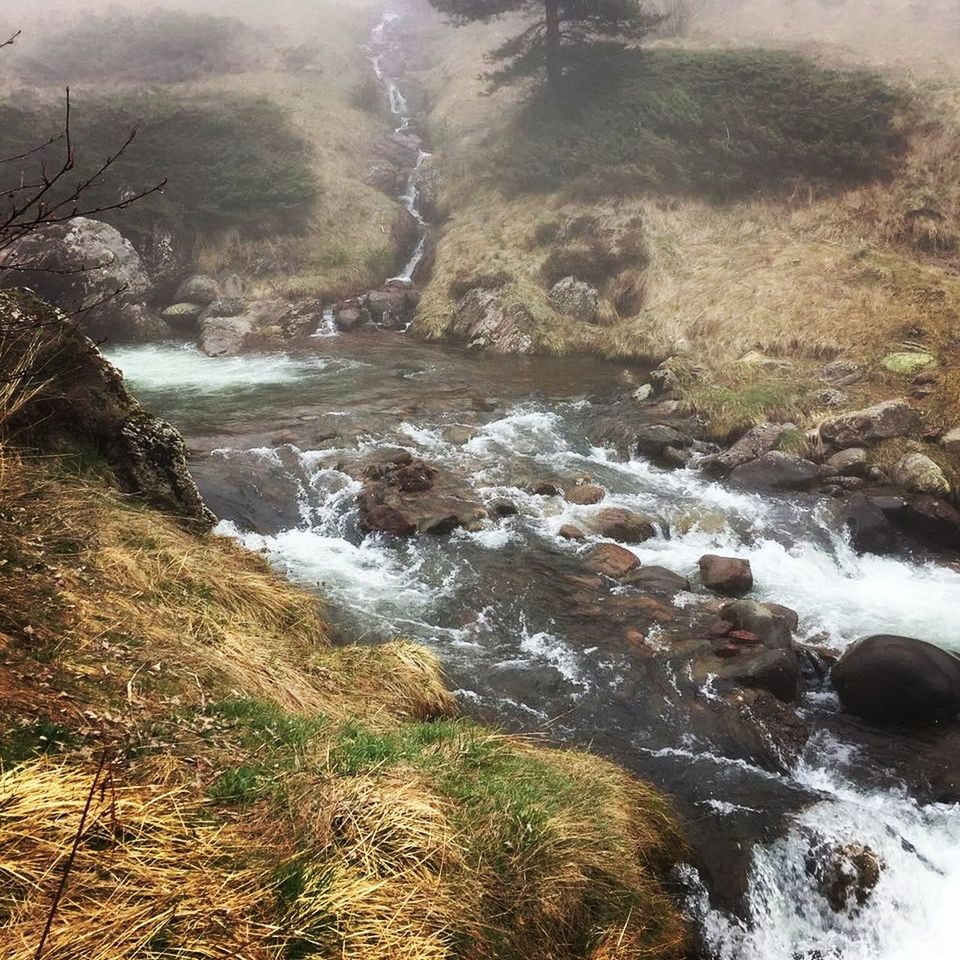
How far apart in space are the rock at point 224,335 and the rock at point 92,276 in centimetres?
185

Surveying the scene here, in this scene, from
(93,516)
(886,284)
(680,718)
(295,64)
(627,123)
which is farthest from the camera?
(295,64)

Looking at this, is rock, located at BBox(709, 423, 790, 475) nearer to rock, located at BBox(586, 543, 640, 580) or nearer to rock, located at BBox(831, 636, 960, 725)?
rock, located at BBox(586, 543, 640, 580)

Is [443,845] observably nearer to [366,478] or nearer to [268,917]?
[268,917]

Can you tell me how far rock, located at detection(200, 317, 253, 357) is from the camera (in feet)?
60.8

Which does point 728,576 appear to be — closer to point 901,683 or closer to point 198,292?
point 901,683

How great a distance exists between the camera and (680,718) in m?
6.11

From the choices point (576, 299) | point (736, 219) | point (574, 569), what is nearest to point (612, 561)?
point (574, 569)

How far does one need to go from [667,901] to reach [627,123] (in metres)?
23.7

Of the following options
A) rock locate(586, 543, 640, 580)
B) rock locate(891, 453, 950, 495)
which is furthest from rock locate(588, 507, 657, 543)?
rock locate(891, 453, 950, 495)

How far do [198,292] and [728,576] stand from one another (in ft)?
62.5

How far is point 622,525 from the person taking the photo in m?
9.50

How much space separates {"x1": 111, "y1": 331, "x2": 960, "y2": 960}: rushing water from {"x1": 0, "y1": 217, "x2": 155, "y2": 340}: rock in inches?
135

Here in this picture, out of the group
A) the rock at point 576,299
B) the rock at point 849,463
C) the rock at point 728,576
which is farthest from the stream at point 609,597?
the rock at point 576,299

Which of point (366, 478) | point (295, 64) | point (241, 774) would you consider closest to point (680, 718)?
point (241, 774)
